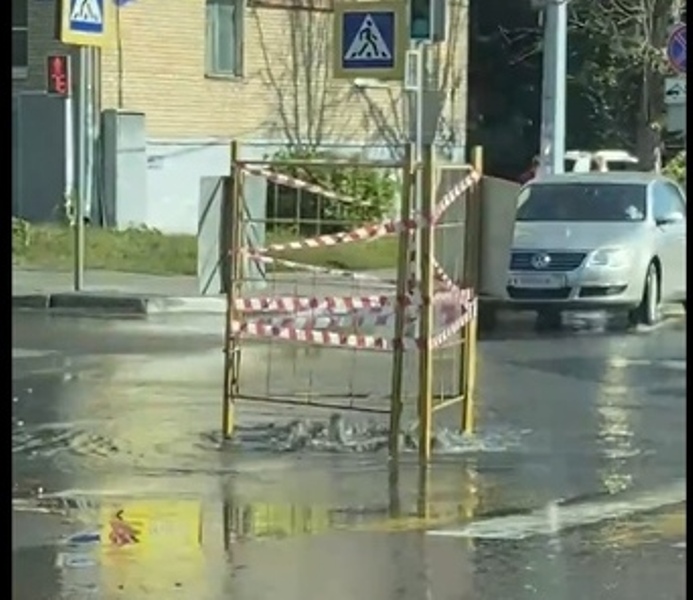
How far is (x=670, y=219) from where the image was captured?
20672 mm

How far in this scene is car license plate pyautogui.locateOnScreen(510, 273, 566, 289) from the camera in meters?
19.7

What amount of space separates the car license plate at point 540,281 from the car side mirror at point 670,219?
1.47 meters

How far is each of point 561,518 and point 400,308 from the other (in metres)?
2.17

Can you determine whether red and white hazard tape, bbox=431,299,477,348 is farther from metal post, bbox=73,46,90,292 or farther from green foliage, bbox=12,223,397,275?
green foliage, bbox=12,223,397,275

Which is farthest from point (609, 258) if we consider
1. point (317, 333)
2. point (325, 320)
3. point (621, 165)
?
point (621, 165)

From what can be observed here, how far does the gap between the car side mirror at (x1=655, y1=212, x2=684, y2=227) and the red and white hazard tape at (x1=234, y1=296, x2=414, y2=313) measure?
365 inches

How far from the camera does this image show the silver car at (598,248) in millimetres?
19734

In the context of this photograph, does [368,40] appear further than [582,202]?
No

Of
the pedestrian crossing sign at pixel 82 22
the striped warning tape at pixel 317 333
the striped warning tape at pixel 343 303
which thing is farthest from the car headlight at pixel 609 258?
the striped warning tape at pixel 317 333

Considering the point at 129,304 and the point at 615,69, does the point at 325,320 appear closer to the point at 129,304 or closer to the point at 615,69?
the point at 129,304

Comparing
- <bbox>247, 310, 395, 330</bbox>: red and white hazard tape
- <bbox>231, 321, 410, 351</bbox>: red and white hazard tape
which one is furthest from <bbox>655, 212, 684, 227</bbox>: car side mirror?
<bbox>231, 321, 410, 351</bbox>: red and white hazard tape

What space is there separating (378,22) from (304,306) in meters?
4.93

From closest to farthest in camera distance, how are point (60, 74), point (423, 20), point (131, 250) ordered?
point (423, 20), point (60, 74), point (131, 250)
